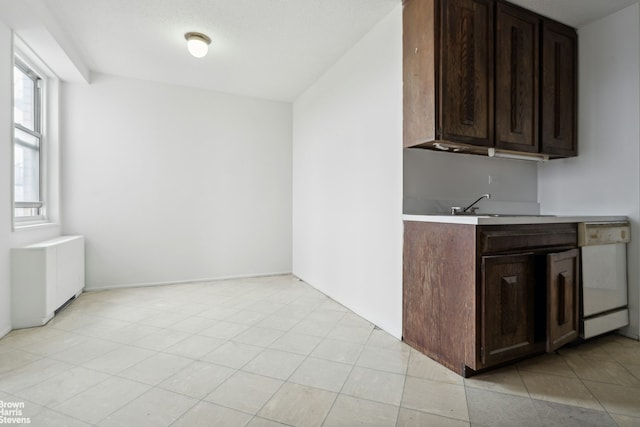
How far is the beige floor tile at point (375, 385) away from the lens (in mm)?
1647

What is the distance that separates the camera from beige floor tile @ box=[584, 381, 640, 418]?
61.1 inches

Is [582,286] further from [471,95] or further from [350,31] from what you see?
[350,31]

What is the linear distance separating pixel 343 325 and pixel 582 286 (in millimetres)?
1795

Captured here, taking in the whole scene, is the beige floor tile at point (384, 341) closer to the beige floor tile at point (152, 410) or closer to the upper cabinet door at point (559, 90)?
the beige floor tile at point (152, 410)

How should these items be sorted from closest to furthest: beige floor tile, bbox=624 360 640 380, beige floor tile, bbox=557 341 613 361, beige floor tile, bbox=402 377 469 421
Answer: beige floor tile, bbox=402 377 469 421 → beige floor tile, bbox=624 360 640 380 → beige floor tile, bbox=557 341 613 361

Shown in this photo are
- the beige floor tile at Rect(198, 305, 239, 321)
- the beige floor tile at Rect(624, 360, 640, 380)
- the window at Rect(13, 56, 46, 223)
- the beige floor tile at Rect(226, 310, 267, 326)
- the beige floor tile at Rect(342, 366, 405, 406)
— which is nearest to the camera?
the beige floor tile at Rect(342, 366, 405, 406)

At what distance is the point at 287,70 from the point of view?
3.66 metres

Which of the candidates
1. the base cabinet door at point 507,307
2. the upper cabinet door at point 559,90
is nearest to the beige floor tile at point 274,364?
the base cabinet door at point 507,307

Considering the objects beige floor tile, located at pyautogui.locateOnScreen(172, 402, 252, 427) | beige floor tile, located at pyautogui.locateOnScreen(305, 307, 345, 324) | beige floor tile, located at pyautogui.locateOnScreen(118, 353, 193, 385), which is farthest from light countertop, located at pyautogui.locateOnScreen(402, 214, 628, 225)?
beige floor tile, located at pyautogui.locateOnScreen(118, 353, 193, 385)

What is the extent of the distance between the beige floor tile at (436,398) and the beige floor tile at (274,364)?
0.70 meters

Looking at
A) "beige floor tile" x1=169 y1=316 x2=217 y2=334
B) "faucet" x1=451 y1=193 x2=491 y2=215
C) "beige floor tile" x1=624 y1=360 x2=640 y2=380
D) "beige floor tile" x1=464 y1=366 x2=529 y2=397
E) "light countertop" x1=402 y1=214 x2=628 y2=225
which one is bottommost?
"beige floor tile" x1=624 y1=360 x2=640 y2=380

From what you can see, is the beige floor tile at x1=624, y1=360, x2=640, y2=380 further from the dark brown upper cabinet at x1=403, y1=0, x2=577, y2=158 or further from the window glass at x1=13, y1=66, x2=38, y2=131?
the window glass at x1=13, y1=66, x2=38, y2=131

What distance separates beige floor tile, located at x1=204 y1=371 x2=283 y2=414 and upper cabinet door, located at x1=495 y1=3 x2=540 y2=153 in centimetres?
232

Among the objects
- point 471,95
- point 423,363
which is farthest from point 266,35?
point 423,363
